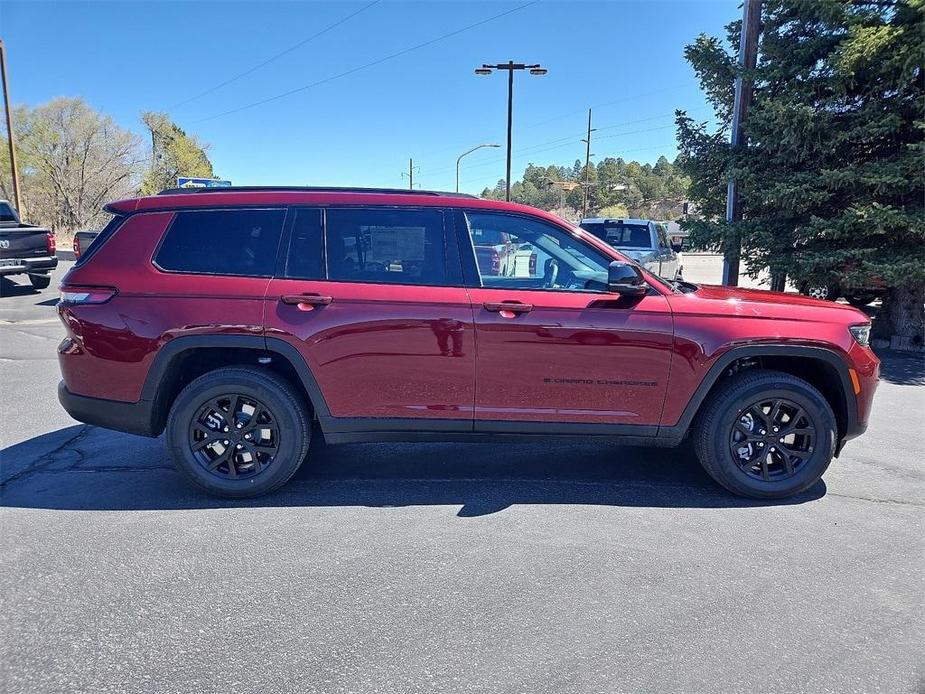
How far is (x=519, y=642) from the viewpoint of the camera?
2.56 metres

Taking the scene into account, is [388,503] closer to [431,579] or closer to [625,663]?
[431,579]

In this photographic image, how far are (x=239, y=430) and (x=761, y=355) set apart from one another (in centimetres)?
327

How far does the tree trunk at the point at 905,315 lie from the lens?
862 cm

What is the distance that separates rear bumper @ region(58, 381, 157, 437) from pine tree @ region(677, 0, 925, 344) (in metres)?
8.04

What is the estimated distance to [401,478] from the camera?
4.22 m

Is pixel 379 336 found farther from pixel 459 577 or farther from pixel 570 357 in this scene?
pixel 459 577

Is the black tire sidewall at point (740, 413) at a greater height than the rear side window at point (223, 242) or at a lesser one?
lesser

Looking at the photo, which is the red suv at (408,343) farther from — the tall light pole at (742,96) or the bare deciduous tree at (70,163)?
the bare deciduous tree at (70,163)

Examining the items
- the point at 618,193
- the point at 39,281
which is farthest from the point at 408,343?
the point at 618,193

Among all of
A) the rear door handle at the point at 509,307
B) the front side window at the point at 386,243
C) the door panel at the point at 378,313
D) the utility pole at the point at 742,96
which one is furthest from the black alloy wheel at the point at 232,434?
the utility pole at the point at 742,96

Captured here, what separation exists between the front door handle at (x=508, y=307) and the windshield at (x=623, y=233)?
10.1m

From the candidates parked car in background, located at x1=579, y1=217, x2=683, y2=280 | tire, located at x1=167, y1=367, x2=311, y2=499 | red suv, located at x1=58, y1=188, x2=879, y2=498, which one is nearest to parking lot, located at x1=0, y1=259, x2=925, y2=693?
tire, located at x1=167, y1=367, x2=311, y2=499

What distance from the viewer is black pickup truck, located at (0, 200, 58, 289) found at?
1260cm

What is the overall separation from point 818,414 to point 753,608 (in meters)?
1.56
